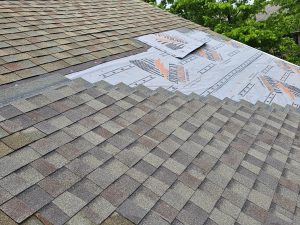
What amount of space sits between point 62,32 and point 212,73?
124 inches

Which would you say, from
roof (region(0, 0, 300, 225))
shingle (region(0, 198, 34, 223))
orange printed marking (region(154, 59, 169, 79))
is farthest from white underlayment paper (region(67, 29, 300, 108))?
shingle (region(0, 198, 34, 223))

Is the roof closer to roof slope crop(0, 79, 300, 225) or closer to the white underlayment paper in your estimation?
roof slope crop(0, 79, 300, 225)

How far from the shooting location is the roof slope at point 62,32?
14.8 feet

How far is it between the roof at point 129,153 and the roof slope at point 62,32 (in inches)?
1.6

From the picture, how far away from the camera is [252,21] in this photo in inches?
646

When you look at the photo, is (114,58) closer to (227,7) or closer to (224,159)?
(224,159)

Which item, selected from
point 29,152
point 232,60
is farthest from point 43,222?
point 232,60

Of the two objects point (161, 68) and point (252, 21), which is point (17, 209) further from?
point (252, 21)

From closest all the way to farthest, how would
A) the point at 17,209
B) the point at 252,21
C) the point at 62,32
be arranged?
the point at 17,209
the point at 62,32
the point at 252,21

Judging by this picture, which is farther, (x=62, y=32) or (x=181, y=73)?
(x=181, y=73)

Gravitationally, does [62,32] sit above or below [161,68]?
above

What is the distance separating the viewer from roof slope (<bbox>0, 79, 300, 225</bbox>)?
→ 250 cm

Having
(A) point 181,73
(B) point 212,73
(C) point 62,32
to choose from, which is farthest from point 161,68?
(C) point 62,32

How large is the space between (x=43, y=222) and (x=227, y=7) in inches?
657
